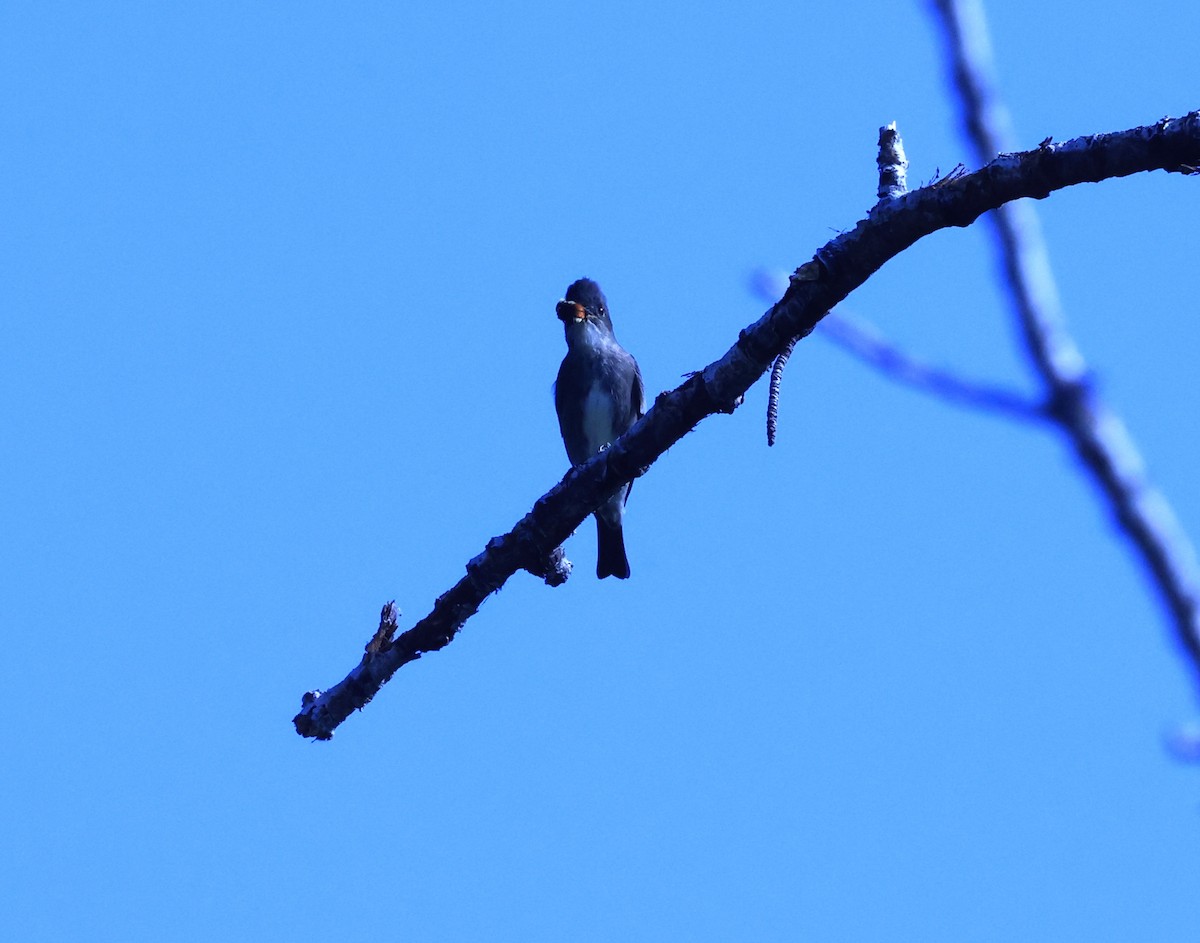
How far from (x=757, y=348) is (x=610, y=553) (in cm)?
412

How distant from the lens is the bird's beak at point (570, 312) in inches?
323

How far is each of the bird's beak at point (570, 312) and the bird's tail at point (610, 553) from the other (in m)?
1.12

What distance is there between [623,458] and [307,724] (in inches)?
54.2

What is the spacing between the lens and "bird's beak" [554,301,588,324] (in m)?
8.21

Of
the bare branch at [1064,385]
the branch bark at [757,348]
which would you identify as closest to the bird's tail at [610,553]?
the branch bark at [757,348]

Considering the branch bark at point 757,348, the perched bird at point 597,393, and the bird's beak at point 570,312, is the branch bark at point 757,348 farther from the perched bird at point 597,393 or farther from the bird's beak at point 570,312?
the bird's beak at point 570,312

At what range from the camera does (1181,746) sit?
1493 mm

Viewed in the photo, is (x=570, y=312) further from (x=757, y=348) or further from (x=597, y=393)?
(x=757, y=348)

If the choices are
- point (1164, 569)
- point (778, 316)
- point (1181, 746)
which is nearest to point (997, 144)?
point (1164, 569)

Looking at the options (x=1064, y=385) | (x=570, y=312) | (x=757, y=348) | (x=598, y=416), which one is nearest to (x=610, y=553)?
(x=598, y=416)

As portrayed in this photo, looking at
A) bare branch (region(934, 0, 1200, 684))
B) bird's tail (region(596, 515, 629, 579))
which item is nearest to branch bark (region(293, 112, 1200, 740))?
bare branch (region(934, 0, 1200, 684))

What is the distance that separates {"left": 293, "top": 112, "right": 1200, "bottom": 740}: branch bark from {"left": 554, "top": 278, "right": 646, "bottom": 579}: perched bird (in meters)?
3.28

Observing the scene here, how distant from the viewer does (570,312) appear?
8219 mm

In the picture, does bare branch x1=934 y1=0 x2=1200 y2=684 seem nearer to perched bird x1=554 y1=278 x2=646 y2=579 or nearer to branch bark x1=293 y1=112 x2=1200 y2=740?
branch bark x1=293 y1=112 x2=1200 y2=740
